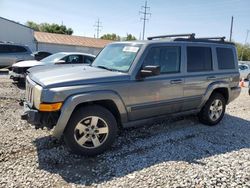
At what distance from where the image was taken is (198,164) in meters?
3.89

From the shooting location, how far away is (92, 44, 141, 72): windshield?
4.42m

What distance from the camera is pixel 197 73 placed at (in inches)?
207

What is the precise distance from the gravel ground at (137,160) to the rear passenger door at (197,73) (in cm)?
73

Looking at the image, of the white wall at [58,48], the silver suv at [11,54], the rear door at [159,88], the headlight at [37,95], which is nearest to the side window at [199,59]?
the rear door at [159,88]

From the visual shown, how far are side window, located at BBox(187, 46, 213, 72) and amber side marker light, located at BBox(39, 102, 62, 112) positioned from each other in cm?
283

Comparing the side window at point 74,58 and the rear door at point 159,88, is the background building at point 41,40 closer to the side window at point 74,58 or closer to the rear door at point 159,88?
the side window at point 74,58

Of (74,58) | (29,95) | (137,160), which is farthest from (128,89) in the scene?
(74,58)

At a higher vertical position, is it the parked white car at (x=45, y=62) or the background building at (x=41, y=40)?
the background building at (x=41, y=40)

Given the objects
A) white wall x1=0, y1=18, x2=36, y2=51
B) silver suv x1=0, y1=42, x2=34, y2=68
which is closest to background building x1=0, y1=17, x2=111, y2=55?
white wall x1=0, y1=18, x2=36, y2=51

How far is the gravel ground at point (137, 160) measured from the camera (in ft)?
10.9

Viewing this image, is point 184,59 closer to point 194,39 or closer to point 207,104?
point 194,39

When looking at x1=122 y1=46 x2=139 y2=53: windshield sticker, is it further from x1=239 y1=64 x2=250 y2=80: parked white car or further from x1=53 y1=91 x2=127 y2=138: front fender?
x1=239 y1=64 x2=250 y2=80: parked white car

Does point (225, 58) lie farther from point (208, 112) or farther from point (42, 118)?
point (42, 118)

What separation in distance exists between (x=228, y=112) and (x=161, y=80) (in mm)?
3794
